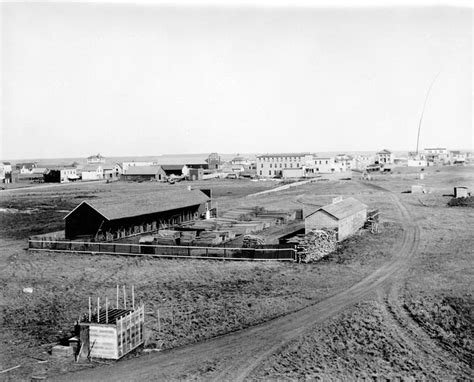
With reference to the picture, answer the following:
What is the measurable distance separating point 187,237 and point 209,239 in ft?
7.28

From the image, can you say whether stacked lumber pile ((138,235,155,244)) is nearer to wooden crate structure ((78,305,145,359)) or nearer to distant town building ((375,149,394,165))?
wooden crate structure ((78,305,145,359))

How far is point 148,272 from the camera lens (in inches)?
1233

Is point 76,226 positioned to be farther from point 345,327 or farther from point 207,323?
point 345,327

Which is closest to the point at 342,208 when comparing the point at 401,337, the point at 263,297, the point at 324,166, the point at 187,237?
the point at 187,237

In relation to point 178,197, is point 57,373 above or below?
below

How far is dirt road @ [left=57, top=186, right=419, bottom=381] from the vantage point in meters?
17.5

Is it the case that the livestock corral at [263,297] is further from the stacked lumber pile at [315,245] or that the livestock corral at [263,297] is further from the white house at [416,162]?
the white house at [416,162]

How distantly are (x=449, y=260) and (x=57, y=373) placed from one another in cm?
2415

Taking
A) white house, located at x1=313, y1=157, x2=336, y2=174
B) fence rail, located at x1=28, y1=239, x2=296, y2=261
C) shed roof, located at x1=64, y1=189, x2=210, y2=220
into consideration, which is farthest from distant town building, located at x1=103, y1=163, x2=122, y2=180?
fence rail, located at x1=28, y1=239, x2=296, y2=261

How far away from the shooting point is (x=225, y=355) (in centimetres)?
1888

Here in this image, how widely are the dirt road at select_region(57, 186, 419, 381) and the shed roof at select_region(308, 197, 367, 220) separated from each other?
13581mm

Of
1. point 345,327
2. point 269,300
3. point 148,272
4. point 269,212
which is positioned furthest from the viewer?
point 269,212

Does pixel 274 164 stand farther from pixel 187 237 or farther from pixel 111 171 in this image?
pixel 187 237

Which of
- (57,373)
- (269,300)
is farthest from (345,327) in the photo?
(57,373)
